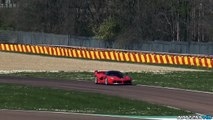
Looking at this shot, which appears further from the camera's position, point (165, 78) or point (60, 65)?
point (60, 65)

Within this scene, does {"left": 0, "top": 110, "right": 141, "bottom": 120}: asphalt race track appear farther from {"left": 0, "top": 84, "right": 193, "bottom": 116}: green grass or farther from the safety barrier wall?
the safety barrier wall

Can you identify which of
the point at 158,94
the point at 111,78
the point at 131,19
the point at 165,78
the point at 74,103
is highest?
the point at 74,103

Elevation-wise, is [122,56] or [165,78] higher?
[165,78]

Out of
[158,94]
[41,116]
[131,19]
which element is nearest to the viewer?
[41,116]

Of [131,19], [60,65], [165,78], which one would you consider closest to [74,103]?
[165,78]

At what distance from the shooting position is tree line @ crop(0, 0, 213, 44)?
306 ft

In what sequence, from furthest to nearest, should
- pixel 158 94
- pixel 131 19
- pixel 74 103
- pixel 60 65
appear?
pixel 131 19 → pixel 60 65 → pixel 158 94 → pixel 74 103

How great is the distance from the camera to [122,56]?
238 ft

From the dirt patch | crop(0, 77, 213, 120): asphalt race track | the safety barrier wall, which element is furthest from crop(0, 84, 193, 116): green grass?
the safety barrier wall

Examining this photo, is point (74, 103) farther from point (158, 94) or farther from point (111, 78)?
point (111, 78)

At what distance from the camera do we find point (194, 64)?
2566 inches

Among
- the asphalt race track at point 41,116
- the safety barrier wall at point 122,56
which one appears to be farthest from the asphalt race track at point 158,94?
the safety barrier wall at point 122,56

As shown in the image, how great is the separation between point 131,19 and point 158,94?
61.4 m

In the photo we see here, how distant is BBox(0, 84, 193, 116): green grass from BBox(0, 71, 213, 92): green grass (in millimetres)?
9957
